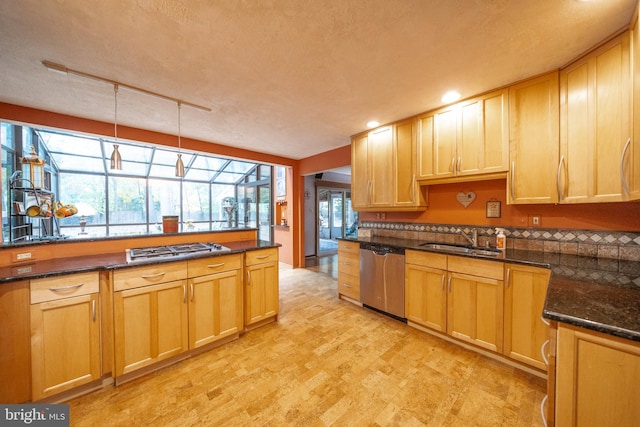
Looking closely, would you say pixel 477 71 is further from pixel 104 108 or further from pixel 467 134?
pixel 104 108

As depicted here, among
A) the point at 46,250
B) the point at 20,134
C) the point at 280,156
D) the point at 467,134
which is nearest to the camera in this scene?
the point at 46,250

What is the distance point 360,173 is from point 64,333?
3411 millimetres

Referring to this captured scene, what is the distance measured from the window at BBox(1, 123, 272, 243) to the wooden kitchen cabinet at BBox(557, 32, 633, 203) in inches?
183

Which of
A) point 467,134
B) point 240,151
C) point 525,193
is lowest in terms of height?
point 525,193

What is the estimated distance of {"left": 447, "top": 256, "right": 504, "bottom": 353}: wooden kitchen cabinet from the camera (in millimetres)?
2014

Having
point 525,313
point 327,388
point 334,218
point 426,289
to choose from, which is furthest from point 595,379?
point 334,218

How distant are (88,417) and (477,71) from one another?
3867mm

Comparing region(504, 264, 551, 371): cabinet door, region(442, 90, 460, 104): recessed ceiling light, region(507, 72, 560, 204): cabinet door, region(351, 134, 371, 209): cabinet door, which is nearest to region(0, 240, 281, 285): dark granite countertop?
region(351, 134, 371, 209): cabinet door

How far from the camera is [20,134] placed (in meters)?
3.38

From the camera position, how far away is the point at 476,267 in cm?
212

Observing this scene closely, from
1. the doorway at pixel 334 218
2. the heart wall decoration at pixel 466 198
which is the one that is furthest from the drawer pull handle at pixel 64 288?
the doorway at pixel 334 218

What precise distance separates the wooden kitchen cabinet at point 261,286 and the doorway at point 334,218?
12.1ft

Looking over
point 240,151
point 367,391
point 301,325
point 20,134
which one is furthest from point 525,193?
point 20,134

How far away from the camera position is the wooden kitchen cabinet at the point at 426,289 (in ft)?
7.73
